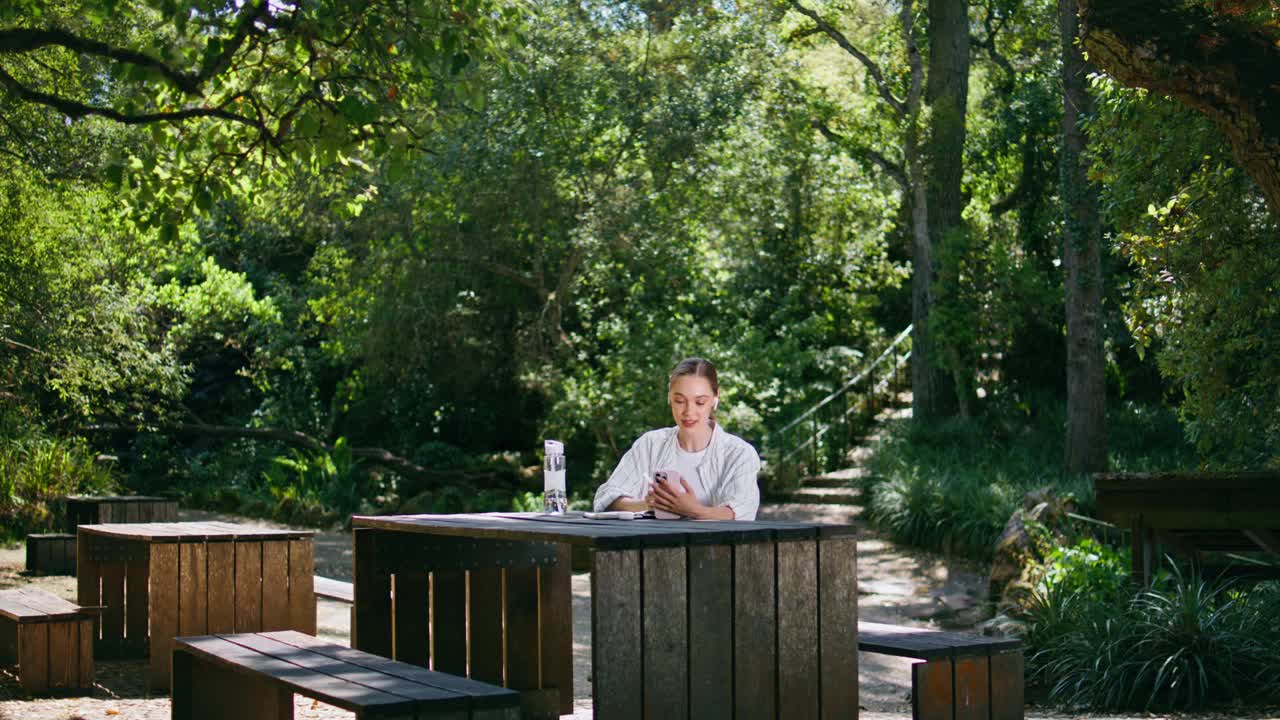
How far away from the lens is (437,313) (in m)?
18.3

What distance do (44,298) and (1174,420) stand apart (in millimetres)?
14407

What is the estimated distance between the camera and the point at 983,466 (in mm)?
16484

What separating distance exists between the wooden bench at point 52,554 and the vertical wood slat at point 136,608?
3920 mm

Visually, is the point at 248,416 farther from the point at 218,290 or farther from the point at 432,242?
the point at 432,242

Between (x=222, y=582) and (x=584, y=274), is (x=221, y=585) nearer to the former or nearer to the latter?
(x=222, y=582)

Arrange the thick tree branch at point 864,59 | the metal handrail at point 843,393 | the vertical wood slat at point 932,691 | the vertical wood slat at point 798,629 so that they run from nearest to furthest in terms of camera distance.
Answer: the vertical wood slat at point 798,629
the vertical wood slat at point 932,691
the metal handrail at point 843,393
the thick tree branch at point 864,59

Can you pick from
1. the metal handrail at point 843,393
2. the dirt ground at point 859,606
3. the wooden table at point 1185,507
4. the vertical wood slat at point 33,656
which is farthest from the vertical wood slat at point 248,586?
the metal handrail at point 843,393

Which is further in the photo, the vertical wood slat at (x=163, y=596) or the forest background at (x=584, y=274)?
the forest background at (x=584, y=274)

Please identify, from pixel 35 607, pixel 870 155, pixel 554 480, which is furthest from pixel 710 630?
pixel 870 155

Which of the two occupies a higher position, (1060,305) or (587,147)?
(587,147)

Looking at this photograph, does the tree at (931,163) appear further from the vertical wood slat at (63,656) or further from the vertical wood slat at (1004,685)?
the vertical wood slat at (63,656)

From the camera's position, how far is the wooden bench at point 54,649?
22.1ft

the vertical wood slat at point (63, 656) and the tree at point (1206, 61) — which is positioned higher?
the tree at point (1206, 61)

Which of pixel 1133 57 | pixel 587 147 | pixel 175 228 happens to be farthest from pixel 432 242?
pixel 1133 57
